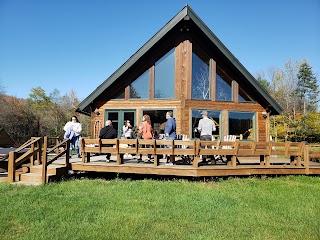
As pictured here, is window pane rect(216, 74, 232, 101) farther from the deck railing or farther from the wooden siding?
the deck railing

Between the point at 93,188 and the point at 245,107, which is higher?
the point at 245,107

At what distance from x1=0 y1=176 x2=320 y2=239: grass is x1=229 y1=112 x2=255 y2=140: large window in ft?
18.9

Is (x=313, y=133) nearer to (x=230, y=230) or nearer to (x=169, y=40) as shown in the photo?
(x=169, y=40)

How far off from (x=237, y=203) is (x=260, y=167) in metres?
3.04

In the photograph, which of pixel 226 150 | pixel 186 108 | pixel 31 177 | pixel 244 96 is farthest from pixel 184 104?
pixel 31 177

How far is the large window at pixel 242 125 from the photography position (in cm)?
1398

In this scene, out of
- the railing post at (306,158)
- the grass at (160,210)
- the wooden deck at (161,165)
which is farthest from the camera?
the railing post at (306,158)

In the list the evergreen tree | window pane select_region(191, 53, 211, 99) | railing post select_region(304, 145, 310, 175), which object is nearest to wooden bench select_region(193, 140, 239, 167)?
railing post select_region(304, 145, 310, 175)

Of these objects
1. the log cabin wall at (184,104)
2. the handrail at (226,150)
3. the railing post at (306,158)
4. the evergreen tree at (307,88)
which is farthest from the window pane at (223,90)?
the evergreen tree at (307,88)

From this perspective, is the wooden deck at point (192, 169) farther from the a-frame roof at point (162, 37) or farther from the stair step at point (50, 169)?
the a-frame roof at point (162, 37)

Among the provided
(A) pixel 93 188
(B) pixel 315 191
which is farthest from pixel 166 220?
(B) pixel 315 191

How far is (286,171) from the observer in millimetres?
9180

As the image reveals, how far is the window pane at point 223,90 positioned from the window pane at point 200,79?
0.54 meters

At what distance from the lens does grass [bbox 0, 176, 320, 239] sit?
4.54 m
